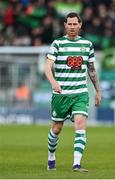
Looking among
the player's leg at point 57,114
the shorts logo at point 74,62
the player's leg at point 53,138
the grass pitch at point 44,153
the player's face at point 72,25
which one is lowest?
the grass pitch at point 44,153

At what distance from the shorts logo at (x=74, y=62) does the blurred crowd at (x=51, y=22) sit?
16014mm

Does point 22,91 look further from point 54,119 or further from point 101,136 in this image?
point 54,119

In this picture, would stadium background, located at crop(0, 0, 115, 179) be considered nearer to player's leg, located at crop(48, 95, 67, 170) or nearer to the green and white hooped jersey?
player's leg, located at crop(48, 95, 67, 170)

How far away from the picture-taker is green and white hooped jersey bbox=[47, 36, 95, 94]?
500 inches

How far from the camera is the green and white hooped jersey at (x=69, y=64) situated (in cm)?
1270

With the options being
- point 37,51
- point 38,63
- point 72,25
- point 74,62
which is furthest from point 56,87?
point 37,51

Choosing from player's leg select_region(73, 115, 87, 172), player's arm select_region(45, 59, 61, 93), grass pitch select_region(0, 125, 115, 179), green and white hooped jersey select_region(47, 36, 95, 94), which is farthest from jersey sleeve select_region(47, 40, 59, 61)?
grass pitch select_region(0, 125, 115, 179)

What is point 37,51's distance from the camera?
2845 cm

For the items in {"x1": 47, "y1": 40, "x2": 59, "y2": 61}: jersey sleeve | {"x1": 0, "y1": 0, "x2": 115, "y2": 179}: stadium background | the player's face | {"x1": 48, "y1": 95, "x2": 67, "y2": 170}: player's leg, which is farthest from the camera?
{"x1": 0, "y1": 0, "x2": 115, "y2": 179}: stadium background

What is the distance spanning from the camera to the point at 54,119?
12820mm

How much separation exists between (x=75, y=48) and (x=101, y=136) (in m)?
9.54

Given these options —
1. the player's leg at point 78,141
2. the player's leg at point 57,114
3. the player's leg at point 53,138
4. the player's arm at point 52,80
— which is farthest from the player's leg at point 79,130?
the player's arm at point 52,80

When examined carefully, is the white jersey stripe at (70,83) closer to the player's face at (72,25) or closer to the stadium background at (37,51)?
the player's face at (72,25)

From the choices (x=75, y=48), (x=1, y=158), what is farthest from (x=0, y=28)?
(x=75, y=48)
